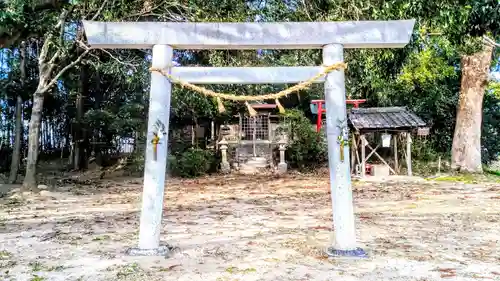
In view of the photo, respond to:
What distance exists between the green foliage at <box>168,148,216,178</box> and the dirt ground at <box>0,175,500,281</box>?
14.6 feet

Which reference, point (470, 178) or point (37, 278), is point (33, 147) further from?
point (470, 178)

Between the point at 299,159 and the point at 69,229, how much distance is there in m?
11.4

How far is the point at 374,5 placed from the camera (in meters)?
5.80

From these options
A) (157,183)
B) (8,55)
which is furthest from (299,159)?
(157,183)

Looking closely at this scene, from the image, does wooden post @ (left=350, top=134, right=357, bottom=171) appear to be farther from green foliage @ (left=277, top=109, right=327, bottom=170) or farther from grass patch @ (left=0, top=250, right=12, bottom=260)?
grass patch @ (left=0, top=250, right=12, bottom=260)

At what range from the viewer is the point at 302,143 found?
52.3 ft

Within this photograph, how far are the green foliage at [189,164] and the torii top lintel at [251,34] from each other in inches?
406

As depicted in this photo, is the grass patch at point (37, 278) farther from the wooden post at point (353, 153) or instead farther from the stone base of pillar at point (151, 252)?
the wooden post at point (353, 153)

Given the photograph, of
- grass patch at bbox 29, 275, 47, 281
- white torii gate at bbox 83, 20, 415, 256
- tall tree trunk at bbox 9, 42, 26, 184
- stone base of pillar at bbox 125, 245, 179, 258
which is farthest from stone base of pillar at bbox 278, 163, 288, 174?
grass patch at bbox 29, 275, 47, 281

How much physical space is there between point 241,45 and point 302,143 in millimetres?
11969

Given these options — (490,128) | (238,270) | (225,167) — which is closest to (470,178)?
(490,128)

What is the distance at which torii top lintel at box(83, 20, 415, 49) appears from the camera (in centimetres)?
411

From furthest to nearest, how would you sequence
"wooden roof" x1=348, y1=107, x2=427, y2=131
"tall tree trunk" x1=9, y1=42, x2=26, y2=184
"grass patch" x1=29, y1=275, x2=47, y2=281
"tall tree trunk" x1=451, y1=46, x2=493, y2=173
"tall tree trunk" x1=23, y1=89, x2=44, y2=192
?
"tall tree trunk" x1=451, y1=46, x2=493, y2=173
"wooden roof" x1=348, y1=107, x2=427, y2=131
"tall tree trunk" x1=9, y1=42, x2=26, y2=184
"tall tree trunk" x1=23, y1=89, x2=44, y2=192
"grass patch" x1=29, y1=275, x2=47, y2=281

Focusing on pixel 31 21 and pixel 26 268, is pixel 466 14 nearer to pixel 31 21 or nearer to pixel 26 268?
pixel 31 21
